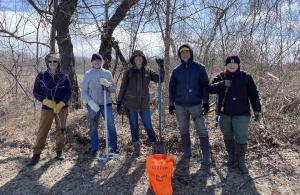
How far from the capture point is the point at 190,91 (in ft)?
19.3

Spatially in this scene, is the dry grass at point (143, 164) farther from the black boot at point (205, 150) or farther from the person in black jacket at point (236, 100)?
the person in black jacket at point (236, 100)

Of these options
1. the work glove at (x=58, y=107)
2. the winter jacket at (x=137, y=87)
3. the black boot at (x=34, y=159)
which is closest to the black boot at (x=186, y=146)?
the winter jacket at (x=137, y=87)

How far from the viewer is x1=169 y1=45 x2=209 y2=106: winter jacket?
587cm

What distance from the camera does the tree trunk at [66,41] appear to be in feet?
30.2

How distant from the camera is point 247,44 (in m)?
8.45

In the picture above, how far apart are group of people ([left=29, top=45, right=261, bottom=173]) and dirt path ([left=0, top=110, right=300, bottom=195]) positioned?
9.9 inches

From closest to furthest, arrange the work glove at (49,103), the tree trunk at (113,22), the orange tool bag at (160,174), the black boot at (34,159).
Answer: the orange tool bag at (160,174), the work glove at (49,103), the black boot at (34,159), the tree trunk at (113,22)

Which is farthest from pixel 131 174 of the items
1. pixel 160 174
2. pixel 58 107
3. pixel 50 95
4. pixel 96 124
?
pixel 50 95

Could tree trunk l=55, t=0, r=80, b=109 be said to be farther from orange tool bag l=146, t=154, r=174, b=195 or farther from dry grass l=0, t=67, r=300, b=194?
orange tool bag l=146, t=154, r=174, b=195

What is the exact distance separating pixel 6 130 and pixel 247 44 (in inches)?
229

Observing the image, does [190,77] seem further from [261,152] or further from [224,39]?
[224,39]

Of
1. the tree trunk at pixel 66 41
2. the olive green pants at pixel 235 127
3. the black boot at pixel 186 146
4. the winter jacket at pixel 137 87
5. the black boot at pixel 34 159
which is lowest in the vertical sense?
the black boot at pixel 34 159

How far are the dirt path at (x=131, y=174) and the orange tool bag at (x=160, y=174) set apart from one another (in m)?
0.33

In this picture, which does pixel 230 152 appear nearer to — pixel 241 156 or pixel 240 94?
pixel 241 156
